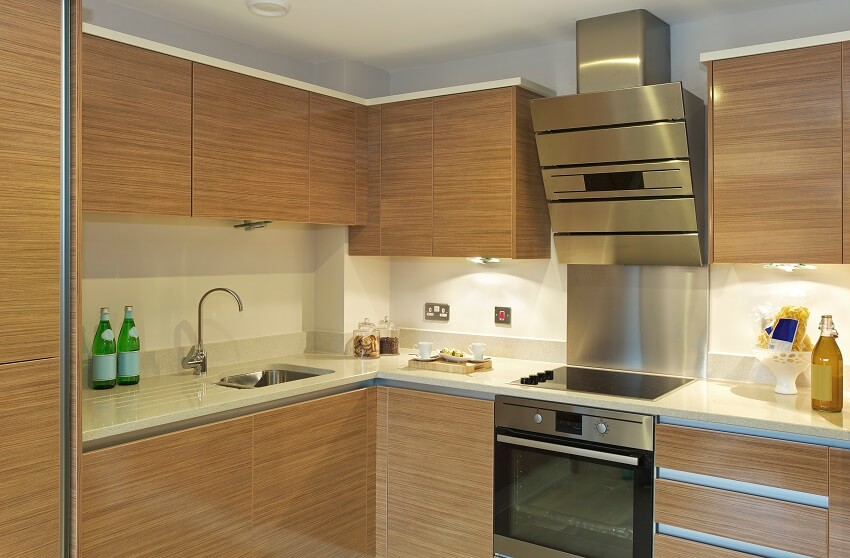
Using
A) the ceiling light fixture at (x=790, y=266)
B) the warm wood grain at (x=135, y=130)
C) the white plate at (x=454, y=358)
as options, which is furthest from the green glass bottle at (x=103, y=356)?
the ceiling light fixture at (x=790, y=266)

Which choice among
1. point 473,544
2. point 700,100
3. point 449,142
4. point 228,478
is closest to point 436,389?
point 473,544

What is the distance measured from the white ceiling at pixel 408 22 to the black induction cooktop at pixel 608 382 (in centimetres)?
150

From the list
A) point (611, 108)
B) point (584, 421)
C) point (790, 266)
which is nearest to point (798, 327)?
point (790, 266)

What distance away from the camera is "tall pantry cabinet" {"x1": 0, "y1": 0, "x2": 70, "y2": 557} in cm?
193

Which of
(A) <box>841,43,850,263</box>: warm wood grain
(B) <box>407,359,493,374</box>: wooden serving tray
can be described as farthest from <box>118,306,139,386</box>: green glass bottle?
(A) <box>841,43,850,263</box>: warm wood grain

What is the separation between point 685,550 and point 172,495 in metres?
1.73

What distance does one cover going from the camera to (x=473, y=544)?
117 inches

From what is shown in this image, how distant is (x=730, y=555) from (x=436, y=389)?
4.12 feet

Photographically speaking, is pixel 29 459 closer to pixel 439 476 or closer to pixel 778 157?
pixel 439 476

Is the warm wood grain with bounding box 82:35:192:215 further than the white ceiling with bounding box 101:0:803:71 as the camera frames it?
No

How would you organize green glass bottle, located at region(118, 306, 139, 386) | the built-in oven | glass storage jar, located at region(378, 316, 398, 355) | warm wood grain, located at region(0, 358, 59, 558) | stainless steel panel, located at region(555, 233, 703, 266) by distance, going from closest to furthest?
warm wood grain, located at region(0, 358, 59, 558) < the built-in oven < green glass bottle, located at region(118, 306, 139, 386) < stainless steel panel, located at region(555, 233, 703, 266) < glass storage jar, located at region(378, 316, 398, 355)

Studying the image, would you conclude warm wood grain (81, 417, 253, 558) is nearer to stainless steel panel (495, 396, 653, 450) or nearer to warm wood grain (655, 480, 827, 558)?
stainless steel panel (495, 396, 653, 450)

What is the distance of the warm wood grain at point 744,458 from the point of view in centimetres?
225

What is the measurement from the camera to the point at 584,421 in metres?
2.69
